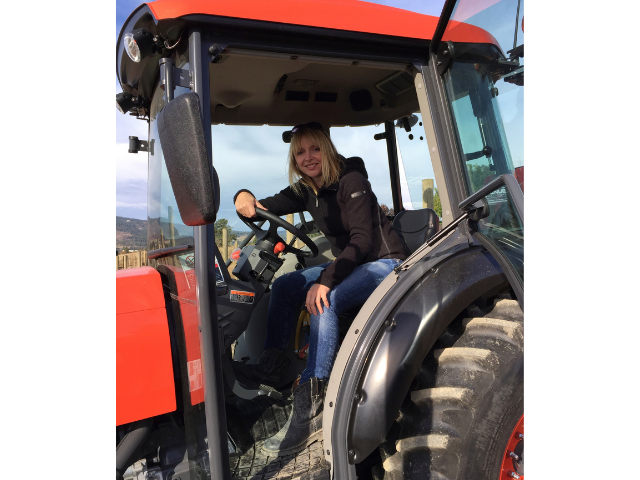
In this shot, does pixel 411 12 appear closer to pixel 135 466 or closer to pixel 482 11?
pixel 482 11

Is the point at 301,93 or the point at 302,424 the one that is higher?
the point at 301,93

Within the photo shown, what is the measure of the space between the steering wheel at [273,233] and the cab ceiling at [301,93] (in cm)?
57

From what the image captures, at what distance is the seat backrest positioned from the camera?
2.33m

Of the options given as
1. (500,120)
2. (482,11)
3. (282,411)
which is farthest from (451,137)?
(282,411)

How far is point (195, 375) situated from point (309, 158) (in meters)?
1.22

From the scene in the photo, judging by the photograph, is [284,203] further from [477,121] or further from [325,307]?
[477,121]

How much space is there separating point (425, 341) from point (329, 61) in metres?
0.99

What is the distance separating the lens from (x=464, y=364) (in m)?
1.46

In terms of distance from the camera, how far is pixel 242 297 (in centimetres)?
172

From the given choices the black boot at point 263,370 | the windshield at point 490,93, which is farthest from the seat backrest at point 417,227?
the black boot at point 263,370

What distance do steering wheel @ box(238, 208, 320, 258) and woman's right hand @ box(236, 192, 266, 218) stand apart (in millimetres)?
33

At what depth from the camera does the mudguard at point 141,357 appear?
56.3 inches

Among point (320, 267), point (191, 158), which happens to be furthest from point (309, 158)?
point (191, 158)

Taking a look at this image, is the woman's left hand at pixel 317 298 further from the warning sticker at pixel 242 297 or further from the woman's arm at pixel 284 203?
the woman's arm at pixel 284 203
